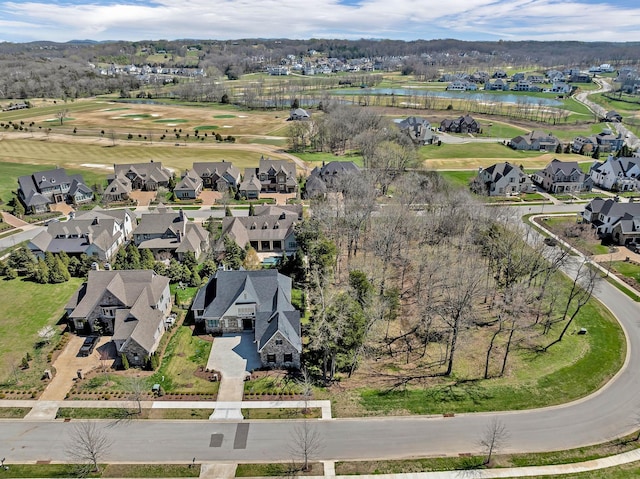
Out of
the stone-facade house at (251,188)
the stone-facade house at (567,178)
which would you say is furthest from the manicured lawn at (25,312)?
the stone-facade house at (567,178)

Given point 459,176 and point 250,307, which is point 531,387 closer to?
point 250,307

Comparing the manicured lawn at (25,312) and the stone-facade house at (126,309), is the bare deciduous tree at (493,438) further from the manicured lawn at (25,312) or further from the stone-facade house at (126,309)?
the manicured lawn at (25,312)

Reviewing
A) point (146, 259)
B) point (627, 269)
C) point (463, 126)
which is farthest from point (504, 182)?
point (146, 259)

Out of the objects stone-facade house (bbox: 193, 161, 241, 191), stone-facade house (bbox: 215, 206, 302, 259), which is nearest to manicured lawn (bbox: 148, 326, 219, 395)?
stone-facade house (bbox: 215, 206, 302, 259)

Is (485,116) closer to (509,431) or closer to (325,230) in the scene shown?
(325,230)

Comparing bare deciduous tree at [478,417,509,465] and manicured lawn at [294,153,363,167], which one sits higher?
manicured lawn at [294,153,363,167]

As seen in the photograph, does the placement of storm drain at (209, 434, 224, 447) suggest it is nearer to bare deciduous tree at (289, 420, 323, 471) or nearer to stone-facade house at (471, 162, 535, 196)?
bare deciduous tree at (289, 420, 323, 471)
